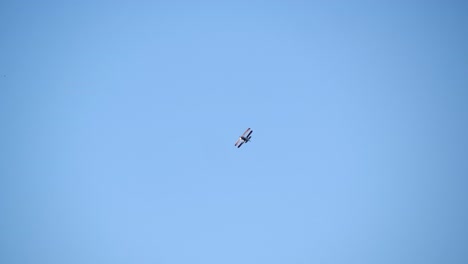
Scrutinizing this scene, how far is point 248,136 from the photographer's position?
5322cm
